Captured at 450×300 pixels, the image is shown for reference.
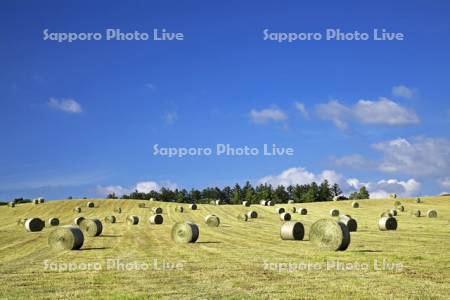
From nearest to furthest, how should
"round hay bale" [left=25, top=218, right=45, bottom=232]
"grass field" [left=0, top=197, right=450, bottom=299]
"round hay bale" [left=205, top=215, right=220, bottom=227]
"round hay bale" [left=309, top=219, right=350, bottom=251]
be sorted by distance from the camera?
"grass field" [left=0, top=197, right=450, bottom=299] → "round hay bale" [left=309, top=219, right=350, bottom=251] → "round hay bale" [left=25, top=218, right=45, bottom=232] → "round hay bale" [left=205, top=215, right=220, bottom=227]

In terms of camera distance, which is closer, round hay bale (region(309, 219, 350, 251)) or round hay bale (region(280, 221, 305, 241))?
round hay bale (region(309, 219, 350, 251))

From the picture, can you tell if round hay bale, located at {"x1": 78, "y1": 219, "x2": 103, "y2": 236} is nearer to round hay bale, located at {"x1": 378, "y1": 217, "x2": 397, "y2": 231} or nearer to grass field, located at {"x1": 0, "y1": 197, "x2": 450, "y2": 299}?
grass field, located at {"x1": 0, "y1": 197, "x2": 450, "y2": 299}

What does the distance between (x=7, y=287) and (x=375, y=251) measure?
15991 millimetres

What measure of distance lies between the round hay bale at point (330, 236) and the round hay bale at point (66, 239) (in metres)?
11.7

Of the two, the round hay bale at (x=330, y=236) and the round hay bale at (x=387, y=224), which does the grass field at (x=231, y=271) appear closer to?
the round hay bale at (x=330, y=236)

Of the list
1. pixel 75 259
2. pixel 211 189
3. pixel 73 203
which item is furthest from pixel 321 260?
pixel 211 189

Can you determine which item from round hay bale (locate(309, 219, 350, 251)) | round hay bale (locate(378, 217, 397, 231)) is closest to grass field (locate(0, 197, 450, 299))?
round hay bale (locate(309, 219, 350, 251))

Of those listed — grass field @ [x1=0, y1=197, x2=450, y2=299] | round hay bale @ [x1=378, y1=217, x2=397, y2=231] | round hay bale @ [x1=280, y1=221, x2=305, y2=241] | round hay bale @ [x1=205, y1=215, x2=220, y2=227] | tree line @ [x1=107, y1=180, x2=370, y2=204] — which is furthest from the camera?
tree line @ [x1=107, y1=180, x2=370, y2=204]

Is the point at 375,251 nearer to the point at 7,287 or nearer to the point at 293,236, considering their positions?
the point at 293,236

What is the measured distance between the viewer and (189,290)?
14953 mm

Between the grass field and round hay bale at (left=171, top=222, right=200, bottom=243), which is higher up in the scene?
round hay bale at (left=171, top=222, right=200, bottom=243)

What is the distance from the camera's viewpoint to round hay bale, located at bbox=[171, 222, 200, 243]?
32.3 meters

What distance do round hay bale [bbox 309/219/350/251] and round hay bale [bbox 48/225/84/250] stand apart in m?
11.7

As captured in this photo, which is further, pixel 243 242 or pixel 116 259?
pixel 243 242
